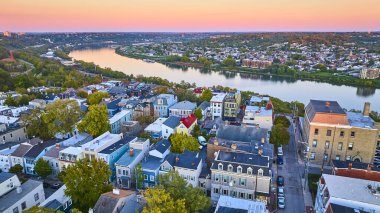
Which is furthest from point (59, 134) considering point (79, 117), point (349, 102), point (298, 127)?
point (349, 102)

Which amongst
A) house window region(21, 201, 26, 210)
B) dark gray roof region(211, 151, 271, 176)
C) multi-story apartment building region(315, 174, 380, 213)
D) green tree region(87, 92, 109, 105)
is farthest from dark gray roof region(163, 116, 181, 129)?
multi-story apartment building region(315, 174, 380, 213)

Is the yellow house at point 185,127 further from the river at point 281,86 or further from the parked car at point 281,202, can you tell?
the river at point 281,86

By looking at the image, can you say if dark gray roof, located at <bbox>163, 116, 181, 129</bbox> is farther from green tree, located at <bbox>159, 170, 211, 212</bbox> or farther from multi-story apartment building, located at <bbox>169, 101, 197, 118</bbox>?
green tree, located at <bbox>159, 170, 211, 212</bbox>

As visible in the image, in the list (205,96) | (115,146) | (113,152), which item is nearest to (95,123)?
(115,146)

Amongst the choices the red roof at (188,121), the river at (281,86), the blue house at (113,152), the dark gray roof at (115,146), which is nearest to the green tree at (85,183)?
the blue house at (113,152)

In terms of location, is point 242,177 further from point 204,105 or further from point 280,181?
point 204,105

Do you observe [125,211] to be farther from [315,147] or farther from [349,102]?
[349,102]
